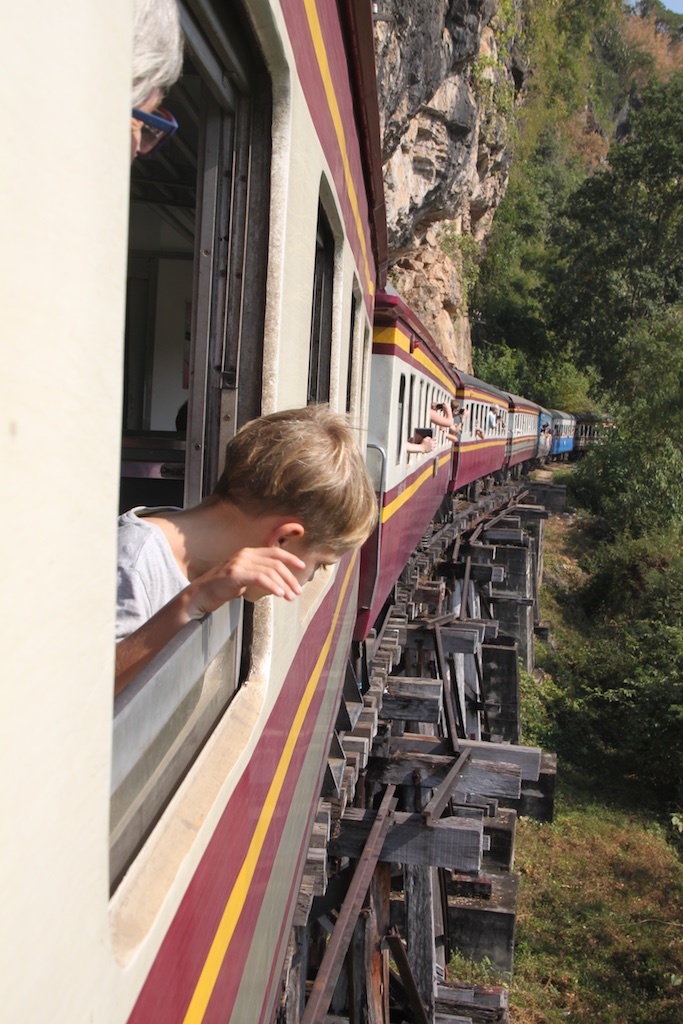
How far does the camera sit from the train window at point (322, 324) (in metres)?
3.00

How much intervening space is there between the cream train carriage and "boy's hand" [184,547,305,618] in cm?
8

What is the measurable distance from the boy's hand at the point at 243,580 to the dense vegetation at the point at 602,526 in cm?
1283

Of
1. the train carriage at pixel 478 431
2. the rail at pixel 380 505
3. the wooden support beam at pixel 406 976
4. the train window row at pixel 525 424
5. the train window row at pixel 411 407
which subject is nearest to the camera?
the rail at pixel 380 505

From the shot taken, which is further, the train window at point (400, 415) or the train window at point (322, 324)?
the train window at point (400, 415)

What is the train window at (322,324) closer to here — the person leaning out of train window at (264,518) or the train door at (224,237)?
the train door at (224,237)

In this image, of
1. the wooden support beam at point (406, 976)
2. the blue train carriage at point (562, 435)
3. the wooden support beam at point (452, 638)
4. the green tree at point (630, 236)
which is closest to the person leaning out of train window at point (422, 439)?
the wooden support beam at point (452, 638)

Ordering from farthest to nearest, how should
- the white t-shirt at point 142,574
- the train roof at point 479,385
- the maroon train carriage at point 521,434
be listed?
the maroon train carriage at point 521,434 → the train roof at point 479,385 → the white t-shirt at point 142,574

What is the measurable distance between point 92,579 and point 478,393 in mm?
15490

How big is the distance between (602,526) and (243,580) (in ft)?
99.8

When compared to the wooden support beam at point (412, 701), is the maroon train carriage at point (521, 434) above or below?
above

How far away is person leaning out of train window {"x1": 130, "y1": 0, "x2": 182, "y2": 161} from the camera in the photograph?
974 millimetres

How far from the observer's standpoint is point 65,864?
0.74 m

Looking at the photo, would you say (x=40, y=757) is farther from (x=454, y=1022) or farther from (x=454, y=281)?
(x=454, y=281)

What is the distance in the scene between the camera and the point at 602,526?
3069 centimetres
